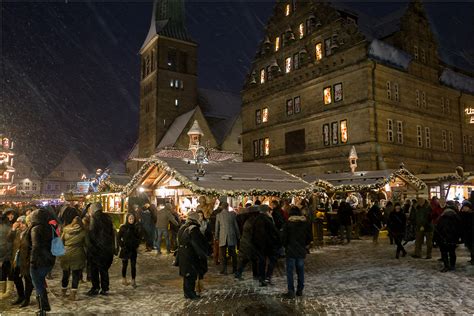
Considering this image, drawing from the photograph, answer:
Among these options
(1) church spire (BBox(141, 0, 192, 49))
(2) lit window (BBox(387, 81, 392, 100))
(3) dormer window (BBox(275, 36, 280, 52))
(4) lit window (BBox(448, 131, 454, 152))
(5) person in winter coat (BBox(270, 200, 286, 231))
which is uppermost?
(1) church spire (BBox(141, 0, 192, 49))


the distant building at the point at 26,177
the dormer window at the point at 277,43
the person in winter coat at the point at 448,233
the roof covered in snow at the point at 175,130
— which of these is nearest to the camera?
the person in winter coat at the point at 448,233

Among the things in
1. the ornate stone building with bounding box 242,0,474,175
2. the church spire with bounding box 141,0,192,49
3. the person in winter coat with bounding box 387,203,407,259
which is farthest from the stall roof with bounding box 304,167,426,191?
the church spire with bounding box 141,0,192,49

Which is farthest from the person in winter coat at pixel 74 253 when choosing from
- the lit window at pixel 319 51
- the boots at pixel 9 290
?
the lit window at pixel 319 51

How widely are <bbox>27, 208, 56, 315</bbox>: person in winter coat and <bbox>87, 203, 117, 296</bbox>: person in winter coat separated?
1320 mm

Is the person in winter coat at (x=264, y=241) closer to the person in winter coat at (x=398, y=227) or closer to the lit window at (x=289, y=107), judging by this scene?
the person in winter coat at (x=398, y=227)

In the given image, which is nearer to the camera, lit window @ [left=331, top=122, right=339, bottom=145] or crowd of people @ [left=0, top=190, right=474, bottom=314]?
crowd of people @ [left=0, top=190, right=474, bottom=314]

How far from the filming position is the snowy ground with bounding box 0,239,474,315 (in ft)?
24.7

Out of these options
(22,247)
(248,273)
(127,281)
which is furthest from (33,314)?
(248,273)

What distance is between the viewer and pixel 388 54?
27.8 m

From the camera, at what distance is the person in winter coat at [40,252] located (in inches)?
283

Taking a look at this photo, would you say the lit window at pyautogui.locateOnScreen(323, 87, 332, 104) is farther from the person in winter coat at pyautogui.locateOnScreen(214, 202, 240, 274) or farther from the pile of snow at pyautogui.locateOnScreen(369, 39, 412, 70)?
the person in winter coat at pyautogui.locateOnScreen(214, 202, 240, 274)

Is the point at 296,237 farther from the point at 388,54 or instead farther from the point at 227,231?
the point at 388,54

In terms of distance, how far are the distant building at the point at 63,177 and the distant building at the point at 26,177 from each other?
1401 mm

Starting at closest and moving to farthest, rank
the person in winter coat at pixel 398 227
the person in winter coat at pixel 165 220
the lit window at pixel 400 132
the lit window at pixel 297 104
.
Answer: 1. the person in winter coat at pixel 398 227
2. the person in winter coat at pixel 165 220
3. the lit window at pixel 400 132
4. the lit window at pixel 297 104
